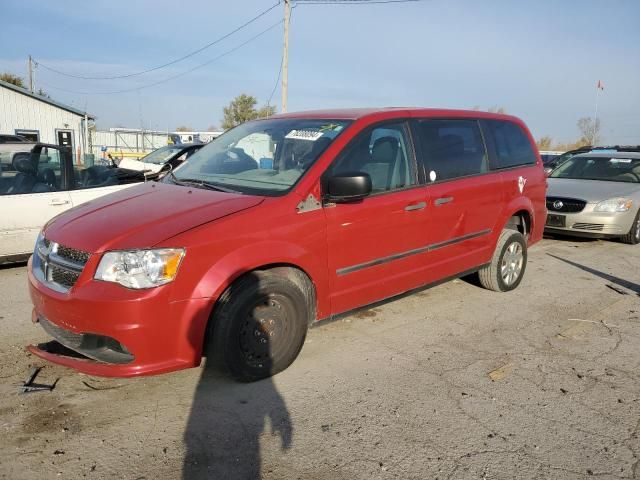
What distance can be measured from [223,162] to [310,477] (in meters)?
2.58

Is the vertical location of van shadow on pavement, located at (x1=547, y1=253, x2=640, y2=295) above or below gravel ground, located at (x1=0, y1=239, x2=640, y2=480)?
above

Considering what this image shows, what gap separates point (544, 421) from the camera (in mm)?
3002

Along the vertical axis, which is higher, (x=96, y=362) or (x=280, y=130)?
Answer: (x=280, y=130)

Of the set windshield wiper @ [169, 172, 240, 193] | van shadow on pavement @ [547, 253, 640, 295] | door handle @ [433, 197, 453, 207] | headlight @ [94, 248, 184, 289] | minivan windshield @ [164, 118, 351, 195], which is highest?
minivan windshield @ [164, 118, 351, 195]

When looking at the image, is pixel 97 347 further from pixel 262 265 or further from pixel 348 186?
pixel 348 186

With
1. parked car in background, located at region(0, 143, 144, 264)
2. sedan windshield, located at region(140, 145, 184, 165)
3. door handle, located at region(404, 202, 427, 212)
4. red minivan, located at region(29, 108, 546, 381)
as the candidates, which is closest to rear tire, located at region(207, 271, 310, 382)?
red minivan, located at region(29, 108, 546, 381)

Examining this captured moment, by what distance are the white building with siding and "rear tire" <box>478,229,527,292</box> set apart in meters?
22.2

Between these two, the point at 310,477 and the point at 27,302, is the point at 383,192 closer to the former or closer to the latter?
the point at 310,477

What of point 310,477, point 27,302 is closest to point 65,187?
point 27,302

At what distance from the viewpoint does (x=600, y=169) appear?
952 cm

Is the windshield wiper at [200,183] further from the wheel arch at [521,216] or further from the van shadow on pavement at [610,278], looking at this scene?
the van shadow on pavement at [610,278]

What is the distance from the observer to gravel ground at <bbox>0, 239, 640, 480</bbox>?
256cm

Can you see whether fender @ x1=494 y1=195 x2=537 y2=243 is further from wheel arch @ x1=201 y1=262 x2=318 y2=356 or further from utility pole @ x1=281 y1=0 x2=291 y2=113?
utility pole @ x1=281 y1=0 x2=291 y2=113

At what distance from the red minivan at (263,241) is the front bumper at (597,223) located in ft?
13.5
